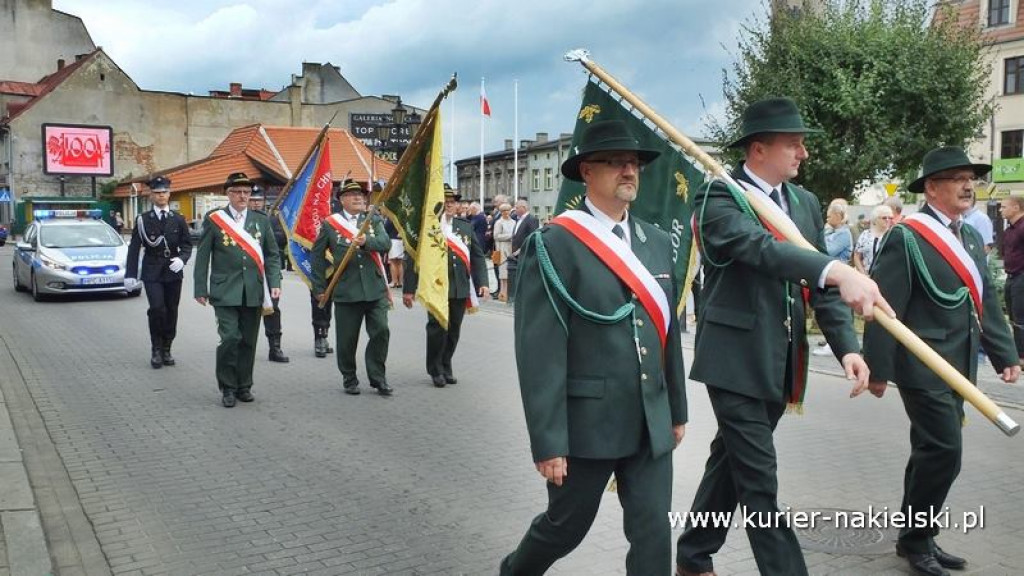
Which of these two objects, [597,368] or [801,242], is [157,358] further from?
[801,242]

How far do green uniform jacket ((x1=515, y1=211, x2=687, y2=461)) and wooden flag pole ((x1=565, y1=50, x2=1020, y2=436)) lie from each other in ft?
2.57

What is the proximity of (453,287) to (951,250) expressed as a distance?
19.7ft

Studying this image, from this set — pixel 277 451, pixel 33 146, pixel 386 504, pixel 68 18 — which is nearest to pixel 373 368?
pixel 277 451

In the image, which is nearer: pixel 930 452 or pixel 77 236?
pixel 930 452

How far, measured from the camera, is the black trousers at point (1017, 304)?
11320 millimetres

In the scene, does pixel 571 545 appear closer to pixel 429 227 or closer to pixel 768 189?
pixel 768 189

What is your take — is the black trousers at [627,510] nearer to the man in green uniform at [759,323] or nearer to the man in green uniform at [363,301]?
the man in green uniform at [759,323]

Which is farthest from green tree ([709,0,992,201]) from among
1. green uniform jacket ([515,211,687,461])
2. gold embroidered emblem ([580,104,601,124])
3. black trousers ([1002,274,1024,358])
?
green uniform jacket ([515,211,687,461])

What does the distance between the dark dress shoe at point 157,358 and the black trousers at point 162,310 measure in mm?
74

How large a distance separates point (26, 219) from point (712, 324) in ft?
189

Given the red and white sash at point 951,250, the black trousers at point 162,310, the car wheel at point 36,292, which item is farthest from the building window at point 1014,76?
the red and white sash at point 951,250

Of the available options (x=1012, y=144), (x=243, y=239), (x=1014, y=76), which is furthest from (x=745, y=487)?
(x=1014, y=76)

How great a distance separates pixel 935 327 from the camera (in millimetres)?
4762

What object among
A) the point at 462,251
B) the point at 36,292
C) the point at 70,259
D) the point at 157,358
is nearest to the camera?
the point at 462,251
